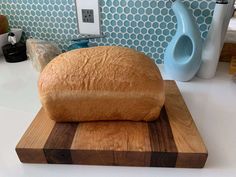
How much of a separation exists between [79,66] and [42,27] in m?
0.53

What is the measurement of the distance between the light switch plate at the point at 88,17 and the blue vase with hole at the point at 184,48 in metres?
0.29

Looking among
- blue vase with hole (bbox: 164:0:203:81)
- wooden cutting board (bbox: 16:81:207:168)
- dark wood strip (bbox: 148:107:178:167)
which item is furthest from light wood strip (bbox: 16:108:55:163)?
blue vase with hole (bbox: 164:0:203:81)

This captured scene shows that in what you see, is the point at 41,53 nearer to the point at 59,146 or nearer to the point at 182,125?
the point at 59,146

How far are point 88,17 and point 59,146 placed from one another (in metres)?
0.56

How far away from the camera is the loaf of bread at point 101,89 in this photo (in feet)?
1.49

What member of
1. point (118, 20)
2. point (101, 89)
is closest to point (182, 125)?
point (101, 89)

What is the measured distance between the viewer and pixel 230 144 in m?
0.45

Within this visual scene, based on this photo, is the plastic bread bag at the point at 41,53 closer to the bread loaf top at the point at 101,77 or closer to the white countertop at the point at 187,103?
the white countertop at the point at 187,103

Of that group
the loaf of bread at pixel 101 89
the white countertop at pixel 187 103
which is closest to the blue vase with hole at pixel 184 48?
the white countertop at pixel 187 103

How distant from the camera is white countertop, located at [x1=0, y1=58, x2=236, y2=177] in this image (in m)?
0.40

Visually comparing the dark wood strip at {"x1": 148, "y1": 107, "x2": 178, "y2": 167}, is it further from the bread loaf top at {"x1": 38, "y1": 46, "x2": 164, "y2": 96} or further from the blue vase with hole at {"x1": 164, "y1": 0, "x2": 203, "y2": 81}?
the blue vase with hole at {"x1": 164, "y1": 0, "x2": 203, "y2": 81}

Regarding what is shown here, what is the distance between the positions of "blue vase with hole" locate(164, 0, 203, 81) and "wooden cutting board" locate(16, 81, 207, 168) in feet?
0.77

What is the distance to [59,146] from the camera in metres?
0.41

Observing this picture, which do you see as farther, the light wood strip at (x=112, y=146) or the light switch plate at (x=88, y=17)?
the light switch plate at (x=88, y=17)
